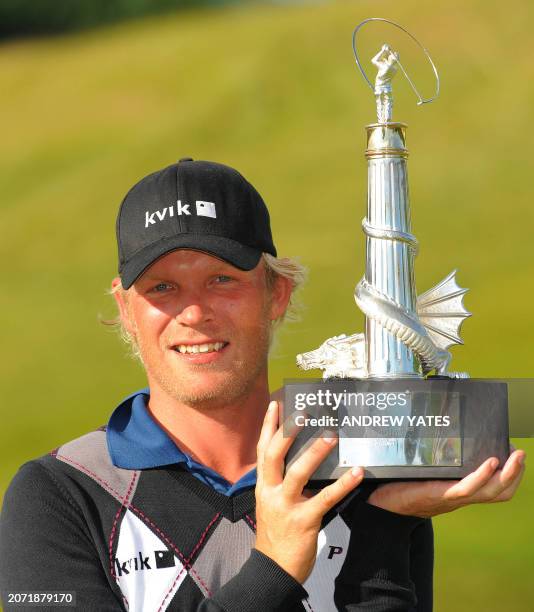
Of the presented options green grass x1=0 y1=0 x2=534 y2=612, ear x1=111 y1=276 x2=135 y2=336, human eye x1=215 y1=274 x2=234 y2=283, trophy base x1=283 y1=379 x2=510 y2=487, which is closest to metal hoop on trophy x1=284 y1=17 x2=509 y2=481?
trophy base x1=283 y1=379 x2=510 y2=487

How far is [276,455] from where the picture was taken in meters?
2.36

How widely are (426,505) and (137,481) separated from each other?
2.27 feet

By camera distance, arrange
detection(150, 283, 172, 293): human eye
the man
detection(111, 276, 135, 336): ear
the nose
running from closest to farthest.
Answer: the man
the nose
detection(150, 283, 172, 293): human eye
detection(111, 276, 135, 336): ear

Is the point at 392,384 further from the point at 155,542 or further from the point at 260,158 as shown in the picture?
the point at 260,158

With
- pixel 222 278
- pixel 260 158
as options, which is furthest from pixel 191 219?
pixel 260 158

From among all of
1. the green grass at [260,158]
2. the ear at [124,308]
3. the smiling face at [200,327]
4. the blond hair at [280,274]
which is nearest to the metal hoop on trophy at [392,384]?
the smiling face at [200,327]

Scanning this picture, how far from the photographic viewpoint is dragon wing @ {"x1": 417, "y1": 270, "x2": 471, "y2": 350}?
2.68 m

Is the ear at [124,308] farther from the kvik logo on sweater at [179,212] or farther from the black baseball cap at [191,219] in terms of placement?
the kvik logo on sweater at [179,212]

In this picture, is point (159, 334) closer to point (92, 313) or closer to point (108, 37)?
point (92, 313)

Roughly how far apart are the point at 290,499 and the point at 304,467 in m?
0.09

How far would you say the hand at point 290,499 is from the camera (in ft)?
7.70

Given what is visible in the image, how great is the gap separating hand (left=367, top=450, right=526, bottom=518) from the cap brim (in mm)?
641

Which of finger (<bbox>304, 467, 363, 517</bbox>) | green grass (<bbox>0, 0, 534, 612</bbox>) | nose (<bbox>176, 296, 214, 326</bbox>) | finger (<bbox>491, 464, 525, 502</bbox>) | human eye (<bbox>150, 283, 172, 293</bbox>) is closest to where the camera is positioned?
finger (<bbox>304, 467, 363, 517</bbox>)

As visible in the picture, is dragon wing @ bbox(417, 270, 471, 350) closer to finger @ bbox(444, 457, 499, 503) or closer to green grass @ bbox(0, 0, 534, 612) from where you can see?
finger @ bbox(444, 457, 499, 503)
